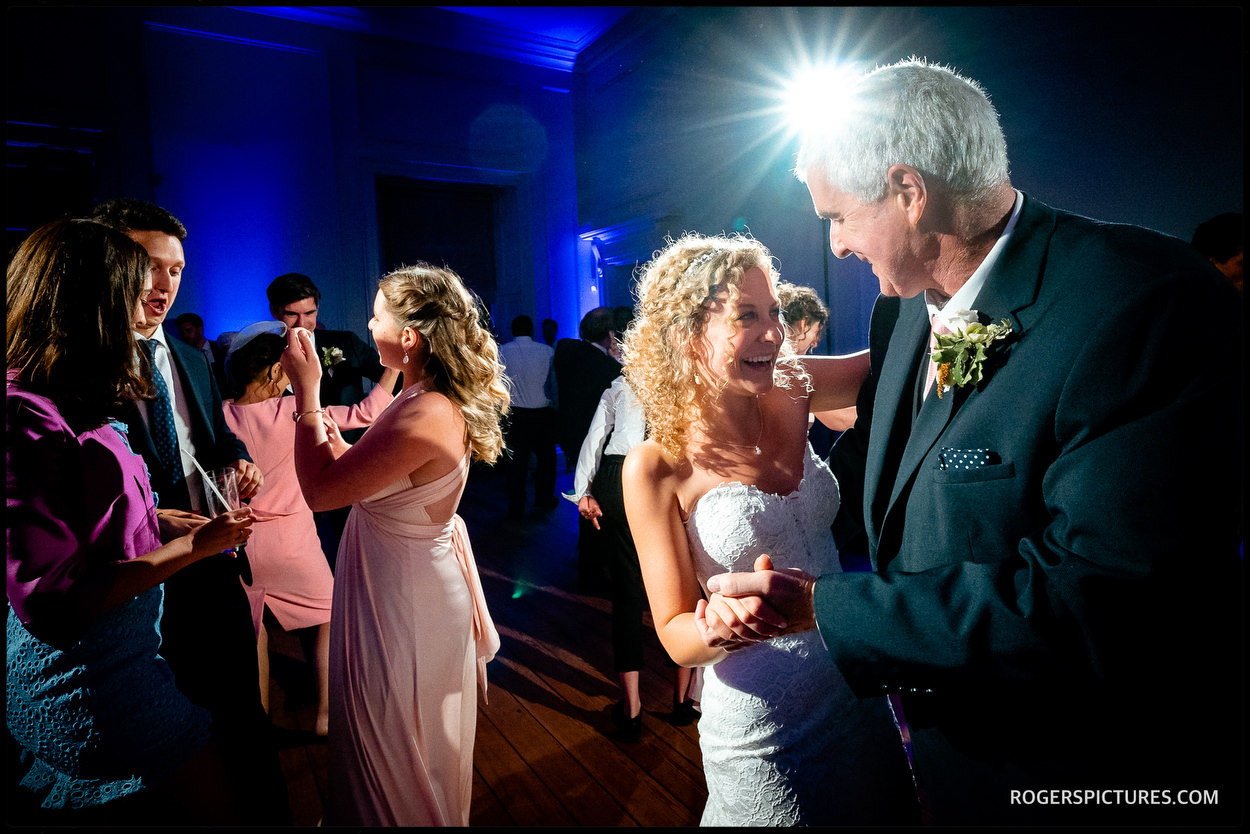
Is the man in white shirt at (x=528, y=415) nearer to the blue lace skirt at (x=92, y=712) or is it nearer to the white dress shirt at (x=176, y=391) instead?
the white dress shirt at (x=176, y=391)

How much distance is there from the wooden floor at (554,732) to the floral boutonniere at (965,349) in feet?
6.54

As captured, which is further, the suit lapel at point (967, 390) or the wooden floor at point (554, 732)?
the wooden floor at point (554, 732)

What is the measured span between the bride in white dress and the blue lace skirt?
1184mm

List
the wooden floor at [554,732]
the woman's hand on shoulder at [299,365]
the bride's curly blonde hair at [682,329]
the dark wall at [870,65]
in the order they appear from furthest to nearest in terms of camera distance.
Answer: the dark wall at [870,65], the wooden floor at [554,732], the woman's hand on shoulder at [299,365], the bride's curly blonde hair at [682,329]

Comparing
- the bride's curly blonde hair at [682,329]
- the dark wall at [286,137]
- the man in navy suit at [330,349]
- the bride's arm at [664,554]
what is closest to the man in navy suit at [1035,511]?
the bride's arm at [664,554]

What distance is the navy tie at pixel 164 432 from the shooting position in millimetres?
1984

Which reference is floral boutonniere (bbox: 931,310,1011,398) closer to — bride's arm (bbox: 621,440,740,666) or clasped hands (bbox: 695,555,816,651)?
clasped hands (bbox: 695,555,816,651)

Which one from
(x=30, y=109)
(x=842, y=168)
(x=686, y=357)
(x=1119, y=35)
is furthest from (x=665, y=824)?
(x=30, y=109)

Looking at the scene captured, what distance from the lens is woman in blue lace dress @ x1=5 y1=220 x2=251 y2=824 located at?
4.38ft

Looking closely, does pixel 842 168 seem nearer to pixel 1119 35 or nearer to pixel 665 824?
pixel 665 824

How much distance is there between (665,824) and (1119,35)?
4818mm

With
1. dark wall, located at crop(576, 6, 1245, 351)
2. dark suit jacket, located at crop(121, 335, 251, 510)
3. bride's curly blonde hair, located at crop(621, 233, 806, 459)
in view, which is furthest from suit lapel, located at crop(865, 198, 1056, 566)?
dark wall, located at crop(576, 6, 1245, 351)

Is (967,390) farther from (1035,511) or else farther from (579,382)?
(579,382)

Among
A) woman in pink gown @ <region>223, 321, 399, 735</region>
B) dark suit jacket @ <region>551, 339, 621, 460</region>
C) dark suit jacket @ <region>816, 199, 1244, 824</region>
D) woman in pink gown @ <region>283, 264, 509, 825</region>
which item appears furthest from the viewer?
dark suit jacket @ <region>551, 339, 621, 460</region>
